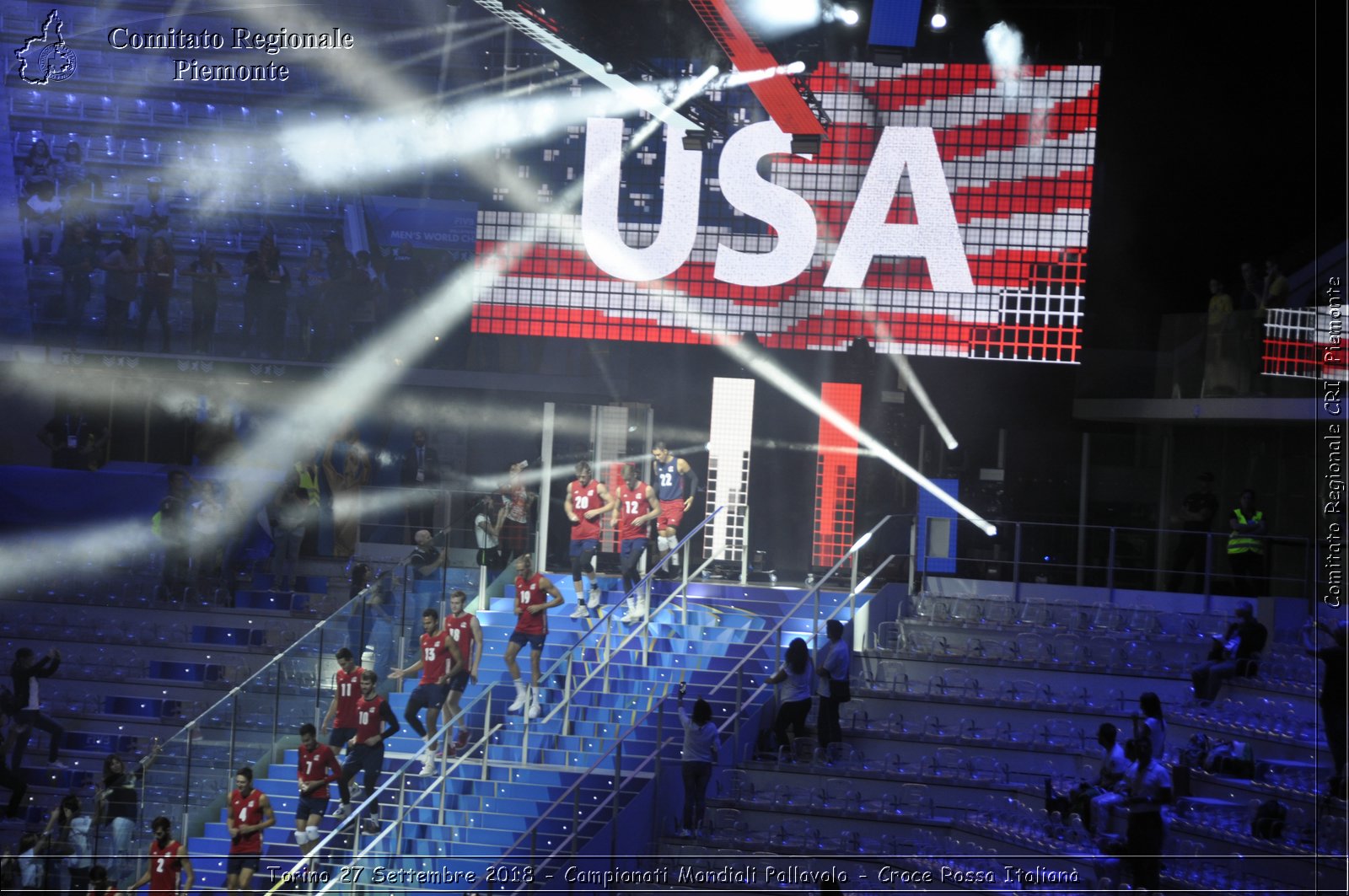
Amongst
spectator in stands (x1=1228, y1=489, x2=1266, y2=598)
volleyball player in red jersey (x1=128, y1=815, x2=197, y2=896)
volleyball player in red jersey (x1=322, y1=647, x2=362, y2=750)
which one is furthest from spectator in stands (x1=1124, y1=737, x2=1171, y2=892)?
volleyball player in red jersey (x1=128, y1=815, x2=197, y2=896)

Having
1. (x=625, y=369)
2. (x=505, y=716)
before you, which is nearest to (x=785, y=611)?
(x=505, y=716)

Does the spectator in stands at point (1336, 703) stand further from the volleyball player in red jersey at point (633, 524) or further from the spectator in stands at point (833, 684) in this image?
the volleyball player in red jersey at point (633, 524)

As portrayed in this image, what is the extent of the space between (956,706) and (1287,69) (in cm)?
667

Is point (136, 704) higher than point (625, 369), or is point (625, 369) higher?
point (625, 369)

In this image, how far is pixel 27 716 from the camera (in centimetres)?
1032

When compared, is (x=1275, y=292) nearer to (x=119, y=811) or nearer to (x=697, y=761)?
(x=697, y=761)

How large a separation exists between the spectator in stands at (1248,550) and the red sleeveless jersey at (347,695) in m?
6.25

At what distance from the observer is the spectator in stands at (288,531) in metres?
11.8

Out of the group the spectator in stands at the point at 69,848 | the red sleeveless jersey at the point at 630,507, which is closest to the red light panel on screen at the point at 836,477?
the red sleeveless jersey at the point at 630,507

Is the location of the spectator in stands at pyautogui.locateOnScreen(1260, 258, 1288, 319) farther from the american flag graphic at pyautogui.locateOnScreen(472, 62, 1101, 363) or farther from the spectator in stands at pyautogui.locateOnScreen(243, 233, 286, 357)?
the spectator in stands at pyautogui.locateOnScreen(243, 233, 286, 357)

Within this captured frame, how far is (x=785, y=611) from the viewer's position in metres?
11.1

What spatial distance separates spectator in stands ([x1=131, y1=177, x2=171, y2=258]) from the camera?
13.6m

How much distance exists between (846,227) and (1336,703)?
507cm

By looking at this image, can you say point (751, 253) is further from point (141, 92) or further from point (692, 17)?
point (141, 92)
